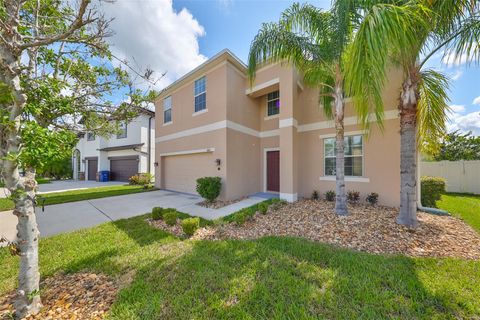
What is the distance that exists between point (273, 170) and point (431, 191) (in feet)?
21.5

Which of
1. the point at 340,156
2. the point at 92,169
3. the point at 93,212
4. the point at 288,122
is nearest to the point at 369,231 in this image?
the point at 340,156

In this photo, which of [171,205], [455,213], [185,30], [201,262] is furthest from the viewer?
[171,205]

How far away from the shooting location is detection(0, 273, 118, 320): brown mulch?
2.49m

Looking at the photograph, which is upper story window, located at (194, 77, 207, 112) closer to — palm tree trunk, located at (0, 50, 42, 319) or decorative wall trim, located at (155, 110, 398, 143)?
decorative wall trim, located at (155, 110, 398, 143)

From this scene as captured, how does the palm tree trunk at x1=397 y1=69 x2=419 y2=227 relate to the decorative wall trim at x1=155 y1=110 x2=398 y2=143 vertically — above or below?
below

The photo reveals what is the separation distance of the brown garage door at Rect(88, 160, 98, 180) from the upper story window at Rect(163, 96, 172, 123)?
13.4 metres

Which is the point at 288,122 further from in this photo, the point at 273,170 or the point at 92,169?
the point at 92,169

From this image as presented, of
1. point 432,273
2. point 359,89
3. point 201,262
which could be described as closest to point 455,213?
point 432,273

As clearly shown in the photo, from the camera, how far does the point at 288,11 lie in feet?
20.2

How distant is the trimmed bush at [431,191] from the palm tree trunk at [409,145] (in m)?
3.81

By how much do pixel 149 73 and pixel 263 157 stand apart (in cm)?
760

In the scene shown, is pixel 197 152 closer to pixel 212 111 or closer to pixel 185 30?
pixel 212 111

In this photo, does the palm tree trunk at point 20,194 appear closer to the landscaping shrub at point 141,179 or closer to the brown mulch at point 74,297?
the brown mulch at point 74,297

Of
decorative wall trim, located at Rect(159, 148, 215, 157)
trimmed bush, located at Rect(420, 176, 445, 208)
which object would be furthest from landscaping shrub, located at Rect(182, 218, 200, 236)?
trimmed bush, located at Rect(420, 176, 445, 208)
